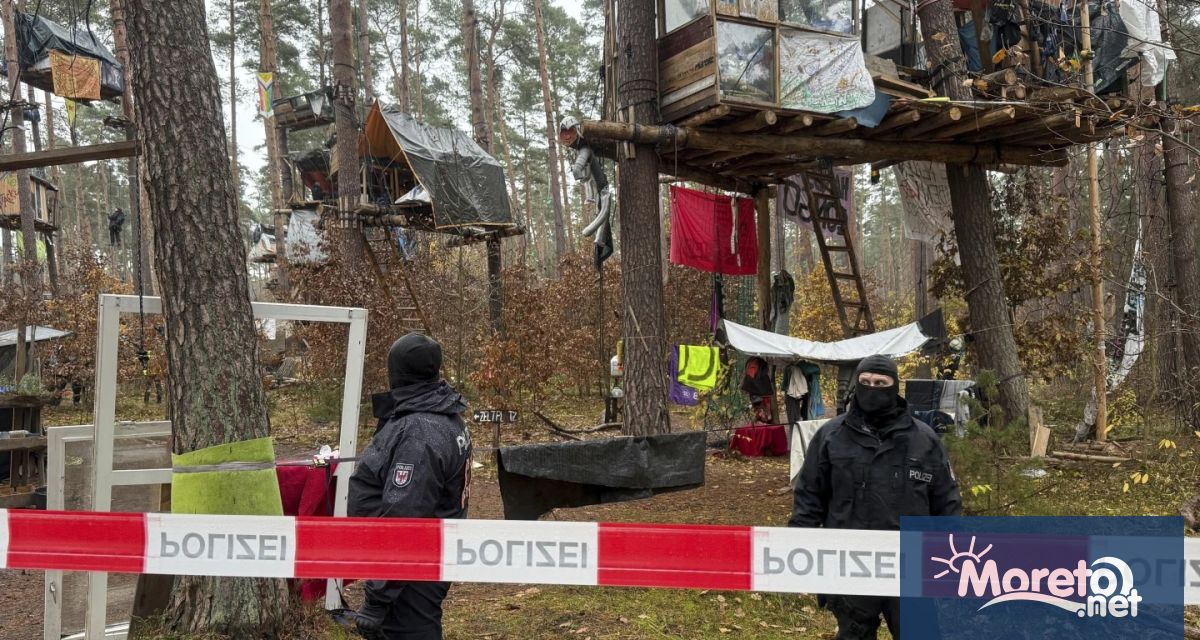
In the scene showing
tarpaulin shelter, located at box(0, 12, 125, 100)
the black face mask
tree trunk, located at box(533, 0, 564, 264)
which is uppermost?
tree trunk, located at box(533, 0, 564, 264)

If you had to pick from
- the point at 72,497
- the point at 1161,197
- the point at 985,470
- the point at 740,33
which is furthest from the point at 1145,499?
the point at 72,497

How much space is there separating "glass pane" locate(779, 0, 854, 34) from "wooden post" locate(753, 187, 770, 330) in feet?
10.3

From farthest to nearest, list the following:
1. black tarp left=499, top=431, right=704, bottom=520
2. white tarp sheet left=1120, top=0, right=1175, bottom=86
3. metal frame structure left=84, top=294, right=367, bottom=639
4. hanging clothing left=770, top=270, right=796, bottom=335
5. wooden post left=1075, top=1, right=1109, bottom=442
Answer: hanging clothing left=770, top=270, right=796, bottom=335 < wooden post left=1075, top=1, right=1109, bottom=442 < white tarp sheet left=1120, top=0, right=1175, bottom=86 < black tarp left=499, top=431, right=704, bottom=520 < metal frame structure left=84, top=294, right=367, bottom=639

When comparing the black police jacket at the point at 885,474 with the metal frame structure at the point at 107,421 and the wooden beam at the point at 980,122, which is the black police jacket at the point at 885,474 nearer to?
the metal frame structure at the point at 107,421

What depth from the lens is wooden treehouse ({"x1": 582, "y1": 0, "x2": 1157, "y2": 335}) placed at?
8117mm

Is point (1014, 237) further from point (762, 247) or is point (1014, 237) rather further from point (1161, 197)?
point (1161, 197)

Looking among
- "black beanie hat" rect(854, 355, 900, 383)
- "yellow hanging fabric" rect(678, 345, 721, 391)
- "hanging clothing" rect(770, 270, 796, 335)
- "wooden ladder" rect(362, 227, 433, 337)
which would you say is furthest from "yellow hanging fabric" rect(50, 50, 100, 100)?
"black beanie hat" rect(854, 355, 900, 383)

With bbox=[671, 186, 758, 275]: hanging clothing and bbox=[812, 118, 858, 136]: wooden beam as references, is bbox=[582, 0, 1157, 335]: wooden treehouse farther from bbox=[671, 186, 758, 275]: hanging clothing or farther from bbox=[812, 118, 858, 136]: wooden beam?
bbox=[671, 186, 758, 275]: hanging clothing

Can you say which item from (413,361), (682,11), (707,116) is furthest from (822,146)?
(413,361)

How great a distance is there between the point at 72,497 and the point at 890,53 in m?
10.9

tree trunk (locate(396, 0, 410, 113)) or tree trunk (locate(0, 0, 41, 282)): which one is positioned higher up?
tree trunk (locate(396, 0, 410, 113))

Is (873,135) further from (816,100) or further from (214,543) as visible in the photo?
(214,543)

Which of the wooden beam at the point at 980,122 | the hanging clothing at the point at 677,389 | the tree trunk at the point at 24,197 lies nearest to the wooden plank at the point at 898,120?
the wooden beam at the point at 980,122

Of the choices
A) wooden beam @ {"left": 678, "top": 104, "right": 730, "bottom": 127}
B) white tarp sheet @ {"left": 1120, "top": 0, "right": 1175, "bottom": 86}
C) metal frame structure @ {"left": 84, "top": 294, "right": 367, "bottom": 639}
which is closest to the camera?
metal frame structure @ {"left": 84, "top": 294, "right": 367, "bottom": 639}
